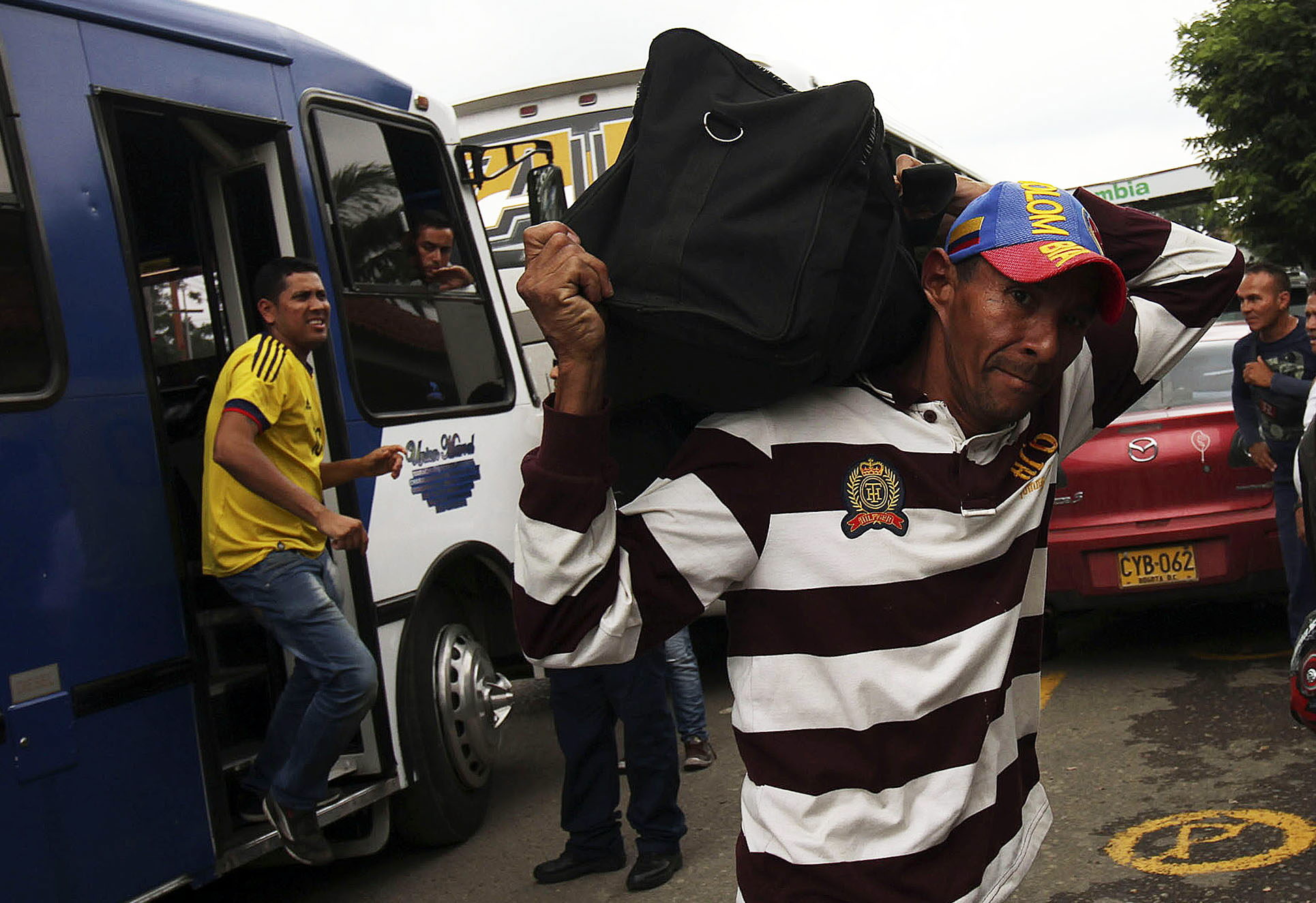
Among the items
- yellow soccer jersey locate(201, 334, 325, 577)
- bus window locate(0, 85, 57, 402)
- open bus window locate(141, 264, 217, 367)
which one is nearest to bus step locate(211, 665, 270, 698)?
yellow soccer jersey locate(201, 334, 325, 577)

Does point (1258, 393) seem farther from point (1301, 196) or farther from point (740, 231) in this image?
point (1301, 196)

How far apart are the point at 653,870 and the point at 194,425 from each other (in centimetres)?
242

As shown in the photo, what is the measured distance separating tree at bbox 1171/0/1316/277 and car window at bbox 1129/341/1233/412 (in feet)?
66.6

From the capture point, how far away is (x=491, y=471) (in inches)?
226

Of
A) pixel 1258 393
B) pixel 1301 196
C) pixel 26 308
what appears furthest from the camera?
pixel 1301 196

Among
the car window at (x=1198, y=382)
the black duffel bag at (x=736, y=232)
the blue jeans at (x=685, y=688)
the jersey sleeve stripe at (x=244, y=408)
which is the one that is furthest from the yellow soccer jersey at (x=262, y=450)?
the car window at (x=1198, y=382)

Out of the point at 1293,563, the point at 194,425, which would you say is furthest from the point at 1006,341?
the point at 1293,563

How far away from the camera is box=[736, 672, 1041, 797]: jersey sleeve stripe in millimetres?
1772

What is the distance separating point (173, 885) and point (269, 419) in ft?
4.71

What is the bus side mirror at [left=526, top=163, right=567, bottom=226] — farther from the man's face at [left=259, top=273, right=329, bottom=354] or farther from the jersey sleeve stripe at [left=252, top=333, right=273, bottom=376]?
the jersey sleeve stripe at [left=252, top=333, right=273, bottom=376]

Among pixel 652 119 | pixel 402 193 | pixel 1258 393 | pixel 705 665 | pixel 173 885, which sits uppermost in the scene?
pixel 402 193

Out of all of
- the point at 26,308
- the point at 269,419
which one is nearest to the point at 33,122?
the point at 26,308

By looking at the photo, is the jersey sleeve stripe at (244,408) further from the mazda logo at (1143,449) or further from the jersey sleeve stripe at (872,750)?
the mazda logo at (1143,449)

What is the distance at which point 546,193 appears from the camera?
539 centimetres
